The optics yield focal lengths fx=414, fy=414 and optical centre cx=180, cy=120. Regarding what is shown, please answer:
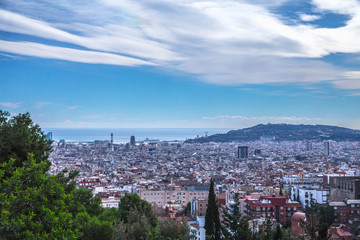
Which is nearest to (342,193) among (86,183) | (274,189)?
(274,189)

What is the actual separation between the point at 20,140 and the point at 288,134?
429 ft

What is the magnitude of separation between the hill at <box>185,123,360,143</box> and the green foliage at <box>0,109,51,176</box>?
402 feet

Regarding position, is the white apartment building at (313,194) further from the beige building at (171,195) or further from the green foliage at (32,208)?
the green foliage at (32,208)

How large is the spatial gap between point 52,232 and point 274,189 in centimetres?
2819

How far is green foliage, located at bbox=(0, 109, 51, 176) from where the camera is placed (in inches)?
217

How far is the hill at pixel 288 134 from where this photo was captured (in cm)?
12350

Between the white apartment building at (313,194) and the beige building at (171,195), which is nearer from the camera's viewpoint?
the white apartment building at (313,194)

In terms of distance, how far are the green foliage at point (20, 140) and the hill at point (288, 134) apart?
402 ft

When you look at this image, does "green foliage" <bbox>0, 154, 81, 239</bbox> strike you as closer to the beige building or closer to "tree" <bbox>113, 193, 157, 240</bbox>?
"tree" <bbox>113, 193, 157, 240</bbox>

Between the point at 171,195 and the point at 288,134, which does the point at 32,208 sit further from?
the point at 288,134

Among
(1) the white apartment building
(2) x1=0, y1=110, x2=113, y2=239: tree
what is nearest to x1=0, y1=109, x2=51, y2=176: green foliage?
(2) x1=0, y1=110, x2=113, y2=239: tree

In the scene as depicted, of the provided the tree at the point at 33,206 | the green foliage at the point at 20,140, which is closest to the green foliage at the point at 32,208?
the tree at the point at 33,206

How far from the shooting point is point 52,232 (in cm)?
357

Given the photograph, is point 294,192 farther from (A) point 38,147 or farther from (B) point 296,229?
(A) point 38,147
